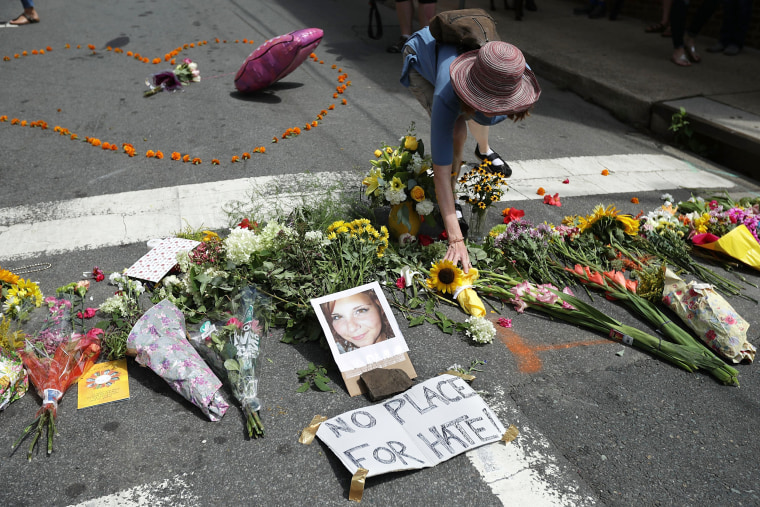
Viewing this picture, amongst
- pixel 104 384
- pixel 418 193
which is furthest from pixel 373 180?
pixel 104 384

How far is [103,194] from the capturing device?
4590 mm

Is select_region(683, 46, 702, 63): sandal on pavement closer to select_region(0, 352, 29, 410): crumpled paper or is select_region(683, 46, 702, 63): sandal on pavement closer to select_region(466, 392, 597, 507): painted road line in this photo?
select_region(466, 392, 597, 507): painted road line

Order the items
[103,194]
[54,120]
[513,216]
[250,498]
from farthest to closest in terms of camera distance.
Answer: [54,120]
[103,194]
[513,216]
[250,498]

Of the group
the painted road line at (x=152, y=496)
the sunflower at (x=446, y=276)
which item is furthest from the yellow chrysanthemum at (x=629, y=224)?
the painted road line at (x=152, y=496)

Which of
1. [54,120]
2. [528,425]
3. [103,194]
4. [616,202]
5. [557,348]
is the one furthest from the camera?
[54,120]

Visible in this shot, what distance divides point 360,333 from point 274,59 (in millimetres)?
4408

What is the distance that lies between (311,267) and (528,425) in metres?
1.45

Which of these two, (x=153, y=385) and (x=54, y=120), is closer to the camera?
(x=153, y=385)

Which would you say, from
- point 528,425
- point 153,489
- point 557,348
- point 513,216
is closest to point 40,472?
point 153,489

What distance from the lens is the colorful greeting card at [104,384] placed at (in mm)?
2691

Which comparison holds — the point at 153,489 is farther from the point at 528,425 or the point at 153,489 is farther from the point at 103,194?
the point at 103,194

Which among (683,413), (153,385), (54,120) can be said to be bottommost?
(54,120)

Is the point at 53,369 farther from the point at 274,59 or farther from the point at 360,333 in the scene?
the point at 274,59

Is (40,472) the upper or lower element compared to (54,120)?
upper
